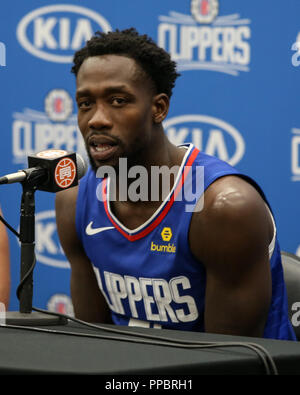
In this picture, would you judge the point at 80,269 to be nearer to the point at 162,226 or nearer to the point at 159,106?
the point at 162,226

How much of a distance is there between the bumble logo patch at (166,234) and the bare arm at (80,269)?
10.4 inches

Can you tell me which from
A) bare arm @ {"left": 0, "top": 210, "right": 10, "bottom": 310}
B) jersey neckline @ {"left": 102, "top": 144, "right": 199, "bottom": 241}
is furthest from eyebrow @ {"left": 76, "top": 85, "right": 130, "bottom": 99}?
bare arm @ {"left": 0, "top": 210, "right": 10, "bottom": 310}

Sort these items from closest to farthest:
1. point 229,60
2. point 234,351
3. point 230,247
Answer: point 234,351
point 230,247
point 229,60

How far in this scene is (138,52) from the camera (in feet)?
4.73

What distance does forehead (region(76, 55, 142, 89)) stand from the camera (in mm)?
1396

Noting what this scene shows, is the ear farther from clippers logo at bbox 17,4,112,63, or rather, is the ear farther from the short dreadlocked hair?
clippers logo at bbox 17,4,112,63

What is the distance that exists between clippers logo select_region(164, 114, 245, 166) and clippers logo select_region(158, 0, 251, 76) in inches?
6.2

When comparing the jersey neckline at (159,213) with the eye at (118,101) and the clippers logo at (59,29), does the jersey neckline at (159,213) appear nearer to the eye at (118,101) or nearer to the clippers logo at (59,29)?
the eye at (118,101)
